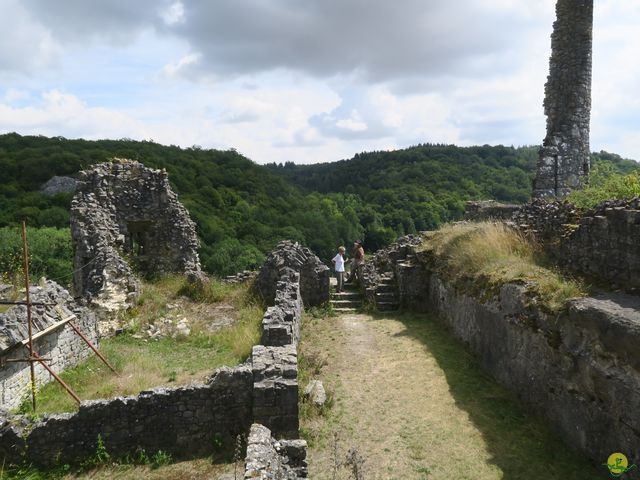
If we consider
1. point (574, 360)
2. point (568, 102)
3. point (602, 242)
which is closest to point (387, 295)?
point (602, 242)

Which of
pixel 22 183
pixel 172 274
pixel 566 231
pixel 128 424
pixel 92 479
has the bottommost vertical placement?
pixel 92 479

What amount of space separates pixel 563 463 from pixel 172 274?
12784 millimetres

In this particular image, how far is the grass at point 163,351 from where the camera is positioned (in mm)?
8044

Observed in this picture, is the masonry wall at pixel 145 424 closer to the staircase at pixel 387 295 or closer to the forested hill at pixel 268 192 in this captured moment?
the staircase at pixel 387 295

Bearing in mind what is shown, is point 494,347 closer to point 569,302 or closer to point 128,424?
point 569,302

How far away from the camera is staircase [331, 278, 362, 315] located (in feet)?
45.1

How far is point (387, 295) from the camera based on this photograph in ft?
45.0

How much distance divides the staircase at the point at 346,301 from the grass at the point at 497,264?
2.62 m

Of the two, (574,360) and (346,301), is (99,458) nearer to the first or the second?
(574,360)

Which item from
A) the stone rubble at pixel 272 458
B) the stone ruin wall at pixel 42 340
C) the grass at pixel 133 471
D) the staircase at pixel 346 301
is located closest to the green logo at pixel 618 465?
the stone rubble at pixel 272 458

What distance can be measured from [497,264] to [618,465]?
4450 millimetres

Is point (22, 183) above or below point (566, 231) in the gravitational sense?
above

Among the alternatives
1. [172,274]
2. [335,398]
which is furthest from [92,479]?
[172,274]

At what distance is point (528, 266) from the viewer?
8.42 meters
